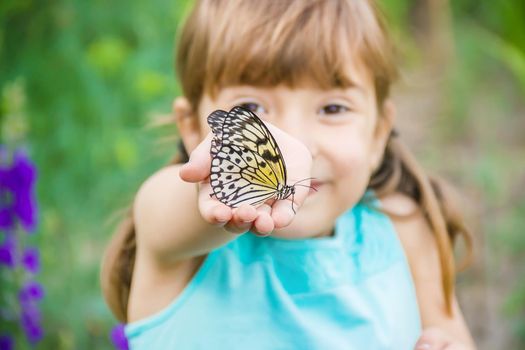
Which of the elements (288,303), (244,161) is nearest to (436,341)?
(288,303)

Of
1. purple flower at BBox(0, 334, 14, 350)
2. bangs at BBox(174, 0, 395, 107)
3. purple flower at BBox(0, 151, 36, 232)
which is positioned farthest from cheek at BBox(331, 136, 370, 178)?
purple flower at BBox(0, 334, 14, 350)

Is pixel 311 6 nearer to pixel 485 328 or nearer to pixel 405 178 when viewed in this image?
pixel 405 178

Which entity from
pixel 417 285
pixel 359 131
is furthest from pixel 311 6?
pixel 417 285

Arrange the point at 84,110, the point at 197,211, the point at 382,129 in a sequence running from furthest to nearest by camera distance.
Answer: the point at 84,110 → the point at 382,129 → the point at 197,211

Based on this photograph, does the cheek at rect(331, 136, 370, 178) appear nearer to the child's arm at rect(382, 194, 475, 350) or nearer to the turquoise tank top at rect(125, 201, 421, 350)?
the turquoise tank top at rect(125, 201, 421, 350)

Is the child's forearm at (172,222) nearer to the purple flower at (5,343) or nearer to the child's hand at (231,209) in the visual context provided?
the child's hand at (231,209)

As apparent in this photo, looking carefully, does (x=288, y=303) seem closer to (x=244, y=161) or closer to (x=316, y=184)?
(x=316, y=184)
